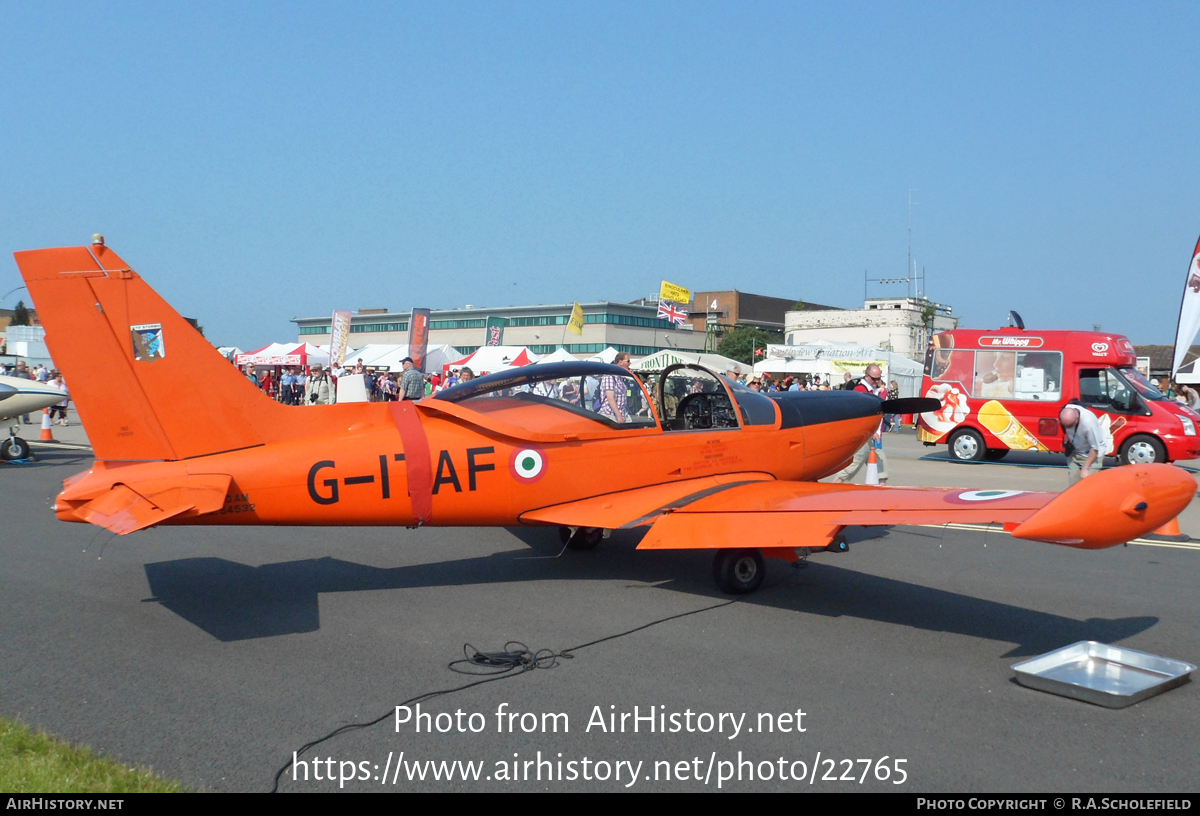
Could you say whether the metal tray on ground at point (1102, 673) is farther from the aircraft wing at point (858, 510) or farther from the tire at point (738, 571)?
the tire at point (738, 571)

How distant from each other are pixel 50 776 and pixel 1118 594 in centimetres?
730

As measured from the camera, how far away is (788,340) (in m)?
77.9

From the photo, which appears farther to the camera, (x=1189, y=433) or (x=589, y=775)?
(x=1189, y=433)

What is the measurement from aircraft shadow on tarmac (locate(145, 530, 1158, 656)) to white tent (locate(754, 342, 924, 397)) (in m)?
26.0

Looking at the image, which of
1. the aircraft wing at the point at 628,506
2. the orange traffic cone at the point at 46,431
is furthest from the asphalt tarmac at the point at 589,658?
the orange traffic cone at the point at 46,431

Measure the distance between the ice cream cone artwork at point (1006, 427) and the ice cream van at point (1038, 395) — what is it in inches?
0.8

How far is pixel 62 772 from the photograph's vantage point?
3.53 m

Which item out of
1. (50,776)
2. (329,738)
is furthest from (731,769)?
(50,776)

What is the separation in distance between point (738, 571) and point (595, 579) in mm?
1289

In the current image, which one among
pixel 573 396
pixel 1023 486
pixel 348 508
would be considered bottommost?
→ pixel 1023 486

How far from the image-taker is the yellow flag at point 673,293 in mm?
59750
